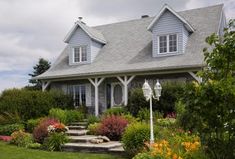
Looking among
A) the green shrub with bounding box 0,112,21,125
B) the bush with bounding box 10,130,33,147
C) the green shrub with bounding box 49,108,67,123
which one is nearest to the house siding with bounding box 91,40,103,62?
the green shrub with bounding box 49,108,67,123

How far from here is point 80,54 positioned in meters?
25.9

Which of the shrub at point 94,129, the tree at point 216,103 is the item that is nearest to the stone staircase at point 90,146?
the shrub at point 94,129

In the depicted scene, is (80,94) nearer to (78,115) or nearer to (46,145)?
(78,115)

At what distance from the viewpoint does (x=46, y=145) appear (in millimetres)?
15117

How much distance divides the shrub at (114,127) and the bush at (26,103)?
22.8 feet

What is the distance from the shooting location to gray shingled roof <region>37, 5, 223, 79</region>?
21.1 m

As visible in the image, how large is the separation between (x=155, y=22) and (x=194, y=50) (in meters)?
2.98

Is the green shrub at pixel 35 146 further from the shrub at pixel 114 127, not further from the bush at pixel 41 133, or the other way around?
the shrub at pixel 114 127

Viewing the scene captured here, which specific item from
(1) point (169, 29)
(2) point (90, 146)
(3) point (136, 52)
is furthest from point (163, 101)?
(2) point (90, 146)

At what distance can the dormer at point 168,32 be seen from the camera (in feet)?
72.1

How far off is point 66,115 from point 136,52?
5.84 m

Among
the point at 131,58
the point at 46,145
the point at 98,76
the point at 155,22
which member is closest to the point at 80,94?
the point at 98,76

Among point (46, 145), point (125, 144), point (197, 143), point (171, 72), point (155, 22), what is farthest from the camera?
point (155, 22)

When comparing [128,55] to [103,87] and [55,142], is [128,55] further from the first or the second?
[55,142]
